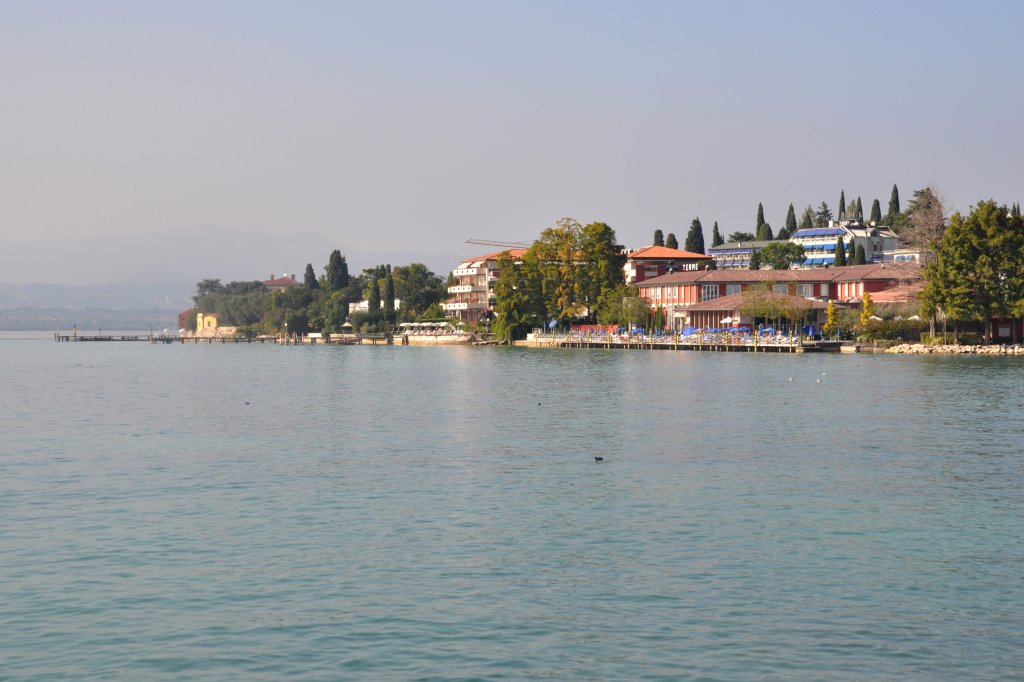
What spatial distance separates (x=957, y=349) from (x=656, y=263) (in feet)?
231

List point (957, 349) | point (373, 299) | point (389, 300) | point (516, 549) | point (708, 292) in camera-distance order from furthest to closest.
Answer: point (373, 299) → point (389, 300) → point (708, 292) → point (957, 349) → point (516, 549)

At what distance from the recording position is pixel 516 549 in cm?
2011

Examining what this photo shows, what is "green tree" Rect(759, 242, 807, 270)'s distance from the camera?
179875 mm

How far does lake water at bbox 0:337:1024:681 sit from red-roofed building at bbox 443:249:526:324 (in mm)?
138145

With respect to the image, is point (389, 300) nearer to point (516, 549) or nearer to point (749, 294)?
point (749, 294)

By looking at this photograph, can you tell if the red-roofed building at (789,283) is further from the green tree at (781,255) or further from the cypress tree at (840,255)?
the green tree at (781,255)

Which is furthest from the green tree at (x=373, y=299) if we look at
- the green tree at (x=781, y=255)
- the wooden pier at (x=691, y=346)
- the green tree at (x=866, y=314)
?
the green tree at (x=866, y=314)

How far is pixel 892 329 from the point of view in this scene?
105 metres

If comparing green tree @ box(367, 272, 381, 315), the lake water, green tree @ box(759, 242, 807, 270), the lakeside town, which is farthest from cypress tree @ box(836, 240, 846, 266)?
the lake water

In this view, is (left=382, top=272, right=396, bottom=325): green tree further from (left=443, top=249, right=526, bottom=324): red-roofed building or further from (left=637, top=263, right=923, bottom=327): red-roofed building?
(left=637, top=263, right=923, bottom=327): red-roofed building

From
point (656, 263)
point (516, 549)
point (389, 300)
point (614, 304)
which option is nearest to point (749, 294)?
point (614, 304)

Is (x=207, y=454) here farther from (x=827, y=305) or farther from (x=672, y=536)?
(x=827, y=305)

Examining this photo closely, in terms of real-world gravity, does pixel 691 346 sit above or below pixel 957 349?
above

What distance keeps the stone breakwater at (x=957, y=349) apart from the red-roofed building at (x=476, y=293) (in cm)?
8476
